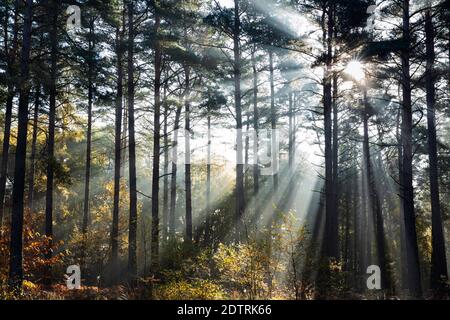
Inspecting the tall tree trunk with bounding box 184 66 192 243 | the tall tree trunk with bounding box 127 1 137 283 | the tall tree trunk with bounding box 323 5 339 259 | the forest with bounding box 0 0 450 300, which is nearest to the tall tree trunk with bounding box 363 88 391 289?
the forest with bounding box 0 0 450 300

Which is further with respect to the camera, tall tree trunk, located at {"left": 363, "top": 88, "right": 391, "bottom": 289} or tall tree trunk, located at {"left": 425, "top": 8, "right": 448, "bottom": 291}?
tall tree trunk, located at {"left": 363, "top": 88, "right": 391, "bottom": 289}

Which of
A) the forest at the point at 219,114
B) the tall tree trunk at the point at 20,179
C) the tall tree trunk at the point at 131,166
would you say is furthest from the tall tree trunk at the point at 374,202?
the tall tree trunk at the point at 20,179

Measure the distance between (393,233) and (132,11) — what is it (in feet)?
108

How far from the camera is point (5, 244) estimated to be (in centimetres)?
1179

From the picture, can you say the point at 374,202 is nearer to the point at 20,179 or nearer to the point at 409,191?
the point at 409,191

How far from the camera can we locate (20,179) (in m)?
10.7

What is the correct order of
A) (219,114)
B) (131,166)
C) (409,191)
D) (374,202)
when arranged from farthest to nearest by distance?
(374,202) < (219,114) < (131,166) < (409,191)

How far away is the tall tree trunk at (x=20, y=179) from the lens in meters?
10.1

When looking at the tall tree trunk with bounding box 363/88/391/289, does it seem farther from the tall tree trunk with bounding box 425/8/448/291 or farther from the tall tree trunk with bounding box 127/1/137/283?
the tall tree trunk with bounding box 127/1/137/283

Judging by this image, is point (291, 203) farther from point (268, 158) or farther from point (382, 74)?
point (382, 74)

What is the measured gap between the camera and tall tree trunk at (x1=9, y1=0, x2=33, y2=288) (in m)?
10.1

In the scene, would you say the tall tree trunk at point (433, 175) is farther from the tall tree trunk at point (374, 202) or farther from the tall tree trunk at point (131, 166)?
the tall tree trunk at point (131, 166)

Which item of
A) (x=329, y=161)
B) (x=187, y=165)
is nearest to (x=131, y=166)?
(x=187, y=165)

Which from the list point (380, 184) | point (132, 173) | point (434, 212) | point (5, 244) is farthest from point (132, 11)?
point (380, 184)
